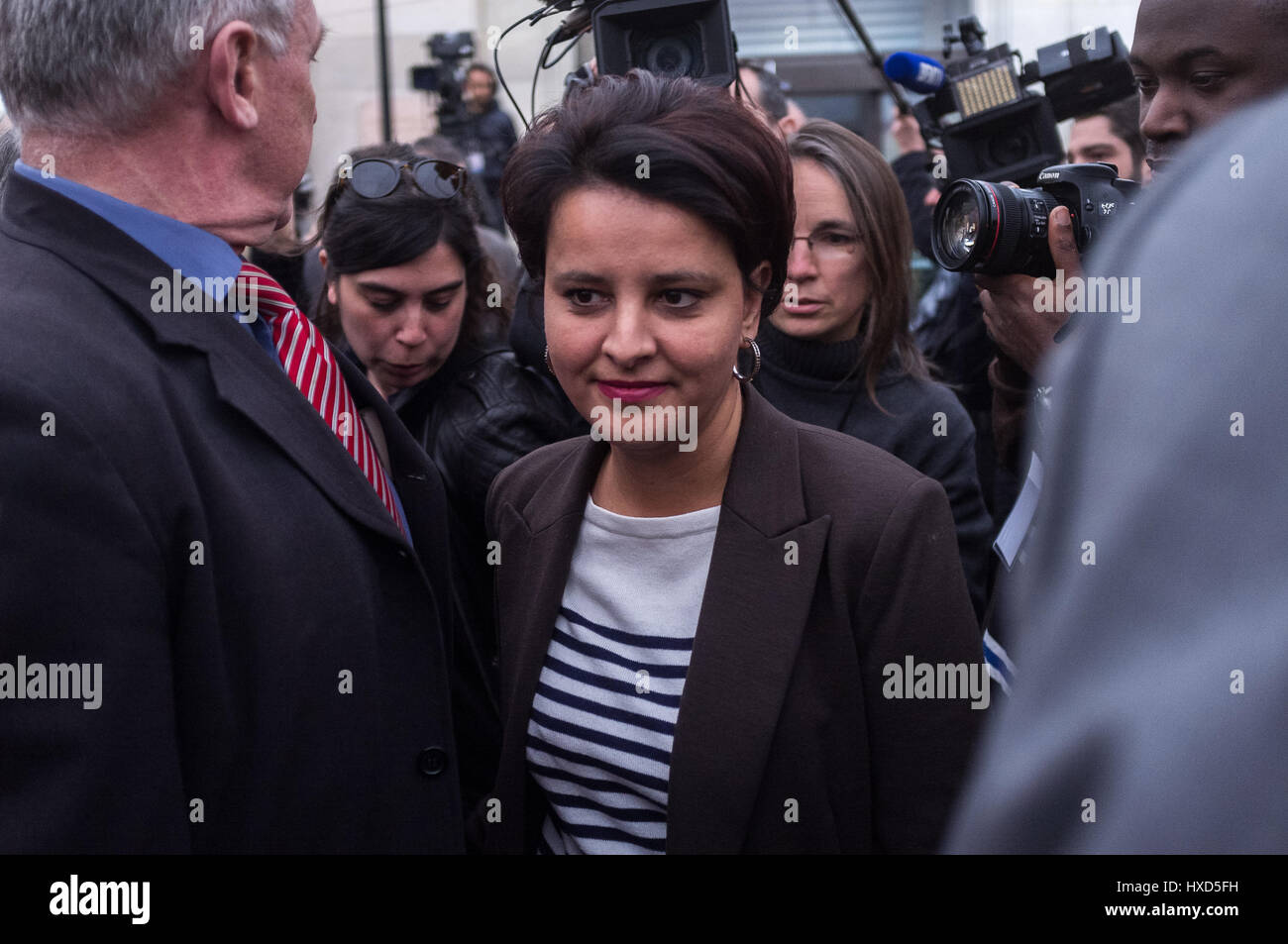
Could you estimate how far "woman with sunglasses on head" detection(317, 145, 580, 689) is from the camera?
2.72m

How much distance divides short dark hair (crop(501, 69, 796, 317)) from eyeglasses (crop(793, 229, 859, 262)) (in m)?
1.06

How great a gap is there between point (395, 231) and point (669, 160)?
1.36 metres

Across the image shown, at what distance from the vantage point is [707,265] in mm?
1675

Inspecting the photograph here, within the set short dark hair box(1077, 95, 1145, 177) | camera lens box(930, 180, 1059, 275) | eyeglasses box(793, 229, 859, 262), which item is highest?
short dark hair box(1077, 95, 1145, 177)

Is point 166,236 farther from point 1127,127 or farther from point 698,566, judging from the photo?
point 1127,127

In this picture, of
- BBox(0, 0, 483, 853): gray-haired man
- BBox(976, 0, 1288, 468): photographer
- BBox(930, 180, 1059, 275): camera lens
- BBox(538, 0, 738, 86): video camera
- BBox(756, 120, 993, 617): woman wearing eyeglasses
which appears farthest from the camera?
BBox(756, 120, 993, 617): woman wearing eyeglasses

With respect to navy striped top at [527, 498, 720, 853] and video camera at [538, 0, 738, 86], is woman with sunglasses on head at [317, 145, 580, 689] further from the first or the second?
navy striped top at [527, 498, 720, 853]

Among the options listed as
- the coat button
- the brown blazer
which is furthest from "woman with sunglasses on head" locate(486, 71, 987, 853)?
the coat button

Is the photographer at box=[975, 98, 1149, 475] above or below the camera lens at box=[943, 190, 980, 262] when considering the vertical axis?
below

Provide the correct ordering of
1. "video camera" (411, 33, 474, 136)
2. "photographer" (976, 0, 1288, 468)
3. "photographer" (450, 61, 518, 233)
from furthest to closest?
"video camera" (411, 33, 474, 136) → "photographer" (450, 61, 518, 233) → "photographer" (976, 0, 1288, 468)

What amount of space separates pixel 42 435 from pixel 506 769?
32.7 inches

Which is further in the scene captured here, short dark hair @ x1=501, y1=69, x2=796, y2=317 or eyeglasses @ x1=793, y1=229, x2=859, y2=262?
eyeglasses @ x1=793, y1=229, x2=859, y2=262

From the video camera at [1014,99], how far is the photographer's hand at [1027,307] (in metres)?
0.76

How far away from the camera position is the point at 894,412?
2.73 metres
